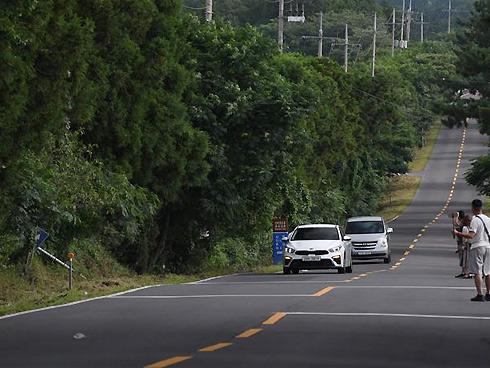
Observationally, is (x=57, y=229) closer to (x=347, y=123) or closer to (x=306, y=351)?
(x=306, y=351)

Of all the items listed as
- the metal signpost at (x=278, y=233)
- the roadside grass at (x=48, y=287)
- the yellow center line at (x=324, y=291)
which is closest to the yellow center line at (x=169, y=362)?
the roadside grass at (x=48, y=287)

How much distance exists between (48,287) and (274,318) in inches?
516

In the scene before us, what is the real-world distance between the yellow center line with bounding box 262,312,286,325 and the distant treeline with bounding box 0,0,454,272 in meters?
6.70

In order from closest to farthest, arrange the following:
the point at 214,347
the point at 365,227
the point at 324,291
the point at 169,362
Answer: the point at 169,362 < the point at 214,347 < the point at 324,291 < the point at 365,227

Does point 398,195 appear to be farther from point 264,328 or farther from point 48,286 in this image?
point 264,328

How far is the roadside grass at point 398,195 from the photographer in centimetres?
11114

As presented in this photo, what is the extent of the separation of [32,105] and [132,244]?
696 inches

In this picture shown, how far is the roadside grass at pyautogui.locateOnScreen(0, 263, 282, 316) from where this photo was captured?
26684 millimetres

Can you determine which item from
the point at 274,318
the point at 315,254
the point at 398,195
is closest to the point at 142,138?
the point at 315,254

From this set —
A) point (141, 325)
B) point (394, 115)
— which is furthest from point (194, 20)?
point (394, 115)

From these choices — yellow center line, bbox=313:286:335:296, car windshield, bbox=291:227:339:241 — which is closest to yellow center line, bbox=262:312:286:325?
yellow center line, bbox=313:286:335:296

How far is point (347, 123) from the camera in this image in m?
82.9

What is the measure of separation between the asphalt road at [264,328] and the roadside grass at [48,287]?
109 centimetres

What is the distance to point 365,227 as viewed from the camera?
56219 mm
